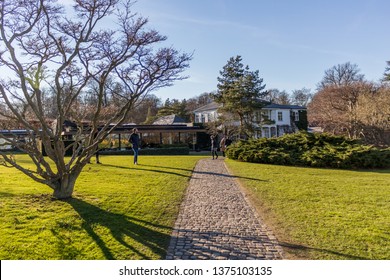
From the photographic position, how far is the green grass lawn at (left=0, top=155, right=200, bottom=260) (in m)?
3.83

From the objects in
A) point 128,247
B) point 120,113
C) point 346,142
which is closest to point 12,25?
point 120,113

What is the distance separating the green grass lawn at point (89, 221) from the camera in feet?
12.6

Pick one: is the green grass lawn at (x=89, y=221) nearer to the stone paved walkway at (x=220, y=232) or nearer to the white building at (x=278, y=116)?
the stone paved walkway at (x=220, y=232)

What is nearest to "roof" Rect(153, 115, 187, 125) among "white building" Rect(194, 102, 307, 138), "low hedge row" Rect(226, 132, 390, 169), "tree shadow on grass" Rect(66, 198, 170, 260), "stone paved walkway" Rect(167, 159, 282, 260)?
"white building" Rect(194, 102, 307, 138)

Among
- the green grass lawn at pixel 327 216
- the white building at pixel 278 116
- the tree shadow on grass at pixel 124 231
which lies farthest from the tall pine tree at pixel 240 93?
the tree shadow on grass at pixel 124 231

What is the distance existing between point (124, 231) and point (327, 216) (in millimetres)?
3806

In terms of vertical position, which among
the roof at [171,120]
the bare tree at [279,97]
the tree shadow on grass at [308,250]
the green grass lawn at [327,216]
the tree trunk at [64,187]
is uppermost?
the bare tree at [279,97]

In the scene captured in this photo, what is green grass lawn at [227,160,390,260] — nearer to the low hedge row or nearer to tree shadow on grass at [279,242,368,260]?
tree shadow on grass at [279,242,368,260]

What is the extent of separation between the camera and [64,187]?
6.62 m

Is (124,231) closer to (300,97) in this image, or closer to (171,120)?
(171,120)

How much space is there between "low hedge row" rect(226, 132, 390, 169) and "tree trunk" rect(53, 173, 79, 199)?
11.4 m

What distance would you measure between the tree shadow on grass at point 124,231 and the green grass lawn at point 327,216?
6.14ft

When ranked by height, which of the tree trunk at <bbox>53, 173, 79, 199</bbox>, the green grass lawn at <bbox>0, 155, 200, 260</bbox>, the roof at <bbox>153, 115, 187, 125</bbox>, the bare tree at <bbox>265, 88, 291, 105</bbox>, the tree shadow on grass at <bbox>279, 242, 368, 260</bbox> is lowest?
the tree shadow on grass at <bbox>279, 242, 368, 260</bbox>

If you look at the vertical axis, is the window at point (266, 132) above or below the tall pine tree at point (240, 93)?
below
